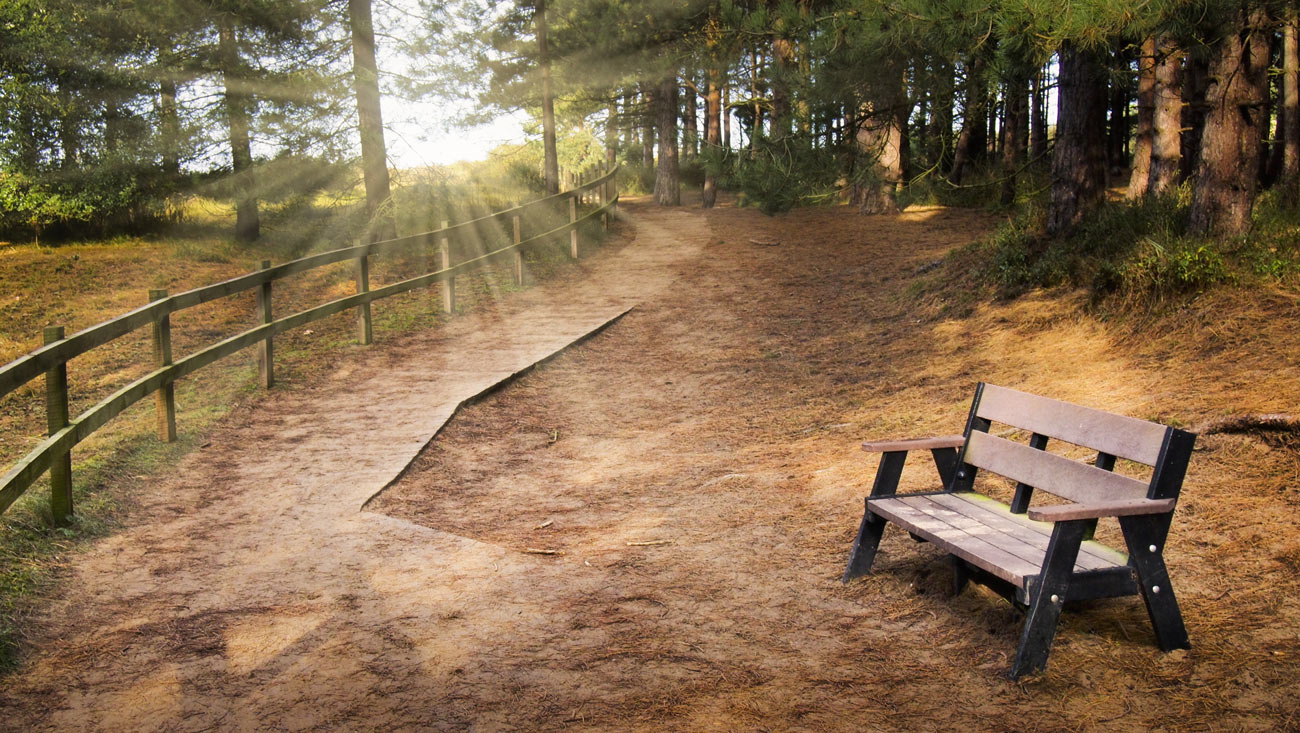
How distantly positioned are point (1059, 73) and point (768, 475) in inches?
277

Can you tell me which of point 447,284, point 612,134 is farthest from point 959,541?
point 612,134

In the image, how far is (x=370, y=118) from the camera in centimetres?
1680

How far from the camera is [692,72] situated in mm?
26719

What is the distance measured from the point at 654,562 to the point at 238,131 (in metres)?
15.3

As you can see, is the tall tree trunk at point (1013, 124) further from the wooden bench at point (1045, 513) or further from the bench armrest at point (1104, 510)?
the bench armrest at point (1104, 510)

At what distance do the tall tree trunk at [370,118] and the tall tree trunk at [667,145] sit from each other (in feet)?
37.1

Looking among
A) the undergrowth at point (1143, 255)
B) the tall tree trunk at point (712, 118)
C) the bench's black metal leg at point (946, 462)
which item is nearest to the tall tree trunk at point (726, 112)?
the tall tree trunk at point (712, 118)

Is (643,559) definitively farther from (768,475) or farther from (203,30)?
(203,30)

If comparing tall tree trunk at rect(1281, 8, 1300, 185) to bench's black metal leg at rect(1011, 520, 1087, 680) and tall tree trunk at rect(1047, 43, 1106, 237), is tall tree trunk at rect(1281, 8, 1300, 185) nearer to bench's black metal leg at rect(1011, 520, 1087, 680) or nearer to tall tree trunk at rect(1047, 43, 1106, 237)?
tall tree trunk at rect(1047, 43, 1106, 237)

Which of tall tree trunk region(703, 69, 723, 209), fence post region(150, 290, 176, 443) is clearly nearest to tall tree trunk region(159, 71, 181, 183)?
tall tree trunk region(703, 69, 723, 209)

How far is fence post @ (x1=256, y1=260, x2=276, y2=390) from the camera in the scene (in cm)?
968

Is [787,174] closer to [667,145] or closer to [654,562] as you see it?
[654,562]

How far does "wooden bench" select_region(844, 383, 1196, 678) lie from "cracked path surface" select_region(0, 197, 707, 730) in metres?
2.13

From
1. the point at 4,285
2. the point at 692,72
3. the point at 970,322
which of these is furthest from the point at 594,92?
Result: the point at 970,322
